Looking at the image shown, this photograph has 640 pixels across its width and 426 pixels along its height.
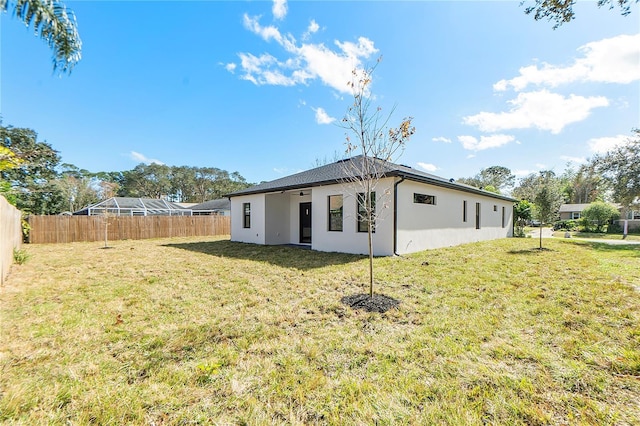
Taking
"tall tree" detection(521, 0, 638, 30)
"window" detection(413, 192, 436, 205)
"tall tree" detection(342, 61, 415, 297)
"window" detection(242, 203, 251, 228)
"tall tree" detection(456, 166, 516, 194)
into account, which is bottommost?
"window" detection(242, 203, 251, 228)

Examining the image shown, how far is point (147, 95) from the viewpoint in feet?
48.0

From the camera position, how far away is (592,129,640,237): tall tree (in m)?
14.0

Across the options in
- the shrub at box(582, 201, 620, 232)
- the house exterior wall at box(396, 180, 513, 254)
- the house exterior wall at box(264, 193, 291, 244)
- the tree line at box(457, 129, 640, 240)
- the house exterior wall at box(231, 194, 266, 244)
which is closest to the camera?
the house exterior wall at box(396, 180, 513, 254)

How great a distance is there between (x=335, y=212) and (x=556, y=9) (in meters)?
6.98

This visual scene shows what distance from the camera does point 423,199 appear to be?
9.29 m

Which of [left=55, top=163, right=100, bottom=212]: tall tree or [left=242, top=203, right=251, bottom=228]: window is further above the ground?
[left=55, top=163, right=100, bottom=212]: tall tree

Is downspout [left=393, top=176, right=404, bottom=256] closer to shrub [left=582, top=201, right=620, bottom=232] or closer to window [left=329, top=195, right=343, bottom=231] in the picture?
window [left=329, top=195, right=343, bottom=231]

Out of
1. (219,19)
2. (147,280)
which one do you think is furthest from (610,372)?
(219,19)

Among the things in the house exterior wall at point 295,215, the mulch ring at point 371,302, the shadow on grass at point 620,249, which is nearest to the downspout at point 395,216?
the mulch ring at point 371,302

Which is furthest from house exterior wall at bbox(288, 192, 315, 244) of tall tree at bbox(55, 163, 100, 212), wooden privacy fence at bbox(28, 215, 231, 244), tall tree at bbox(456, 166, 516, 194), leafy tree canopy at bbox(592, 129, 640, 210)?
tall tree at bbox(456, 166, 516, 194)

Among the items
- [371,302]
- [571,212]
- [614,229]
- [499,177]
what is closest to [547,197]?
[371,302]

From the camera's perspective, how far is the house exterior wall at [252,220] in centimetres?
1189

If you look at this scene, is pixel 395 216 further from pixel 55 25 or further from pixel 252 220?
pixel 55 25

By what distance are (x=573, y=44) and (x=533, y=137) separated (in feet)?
66.8
